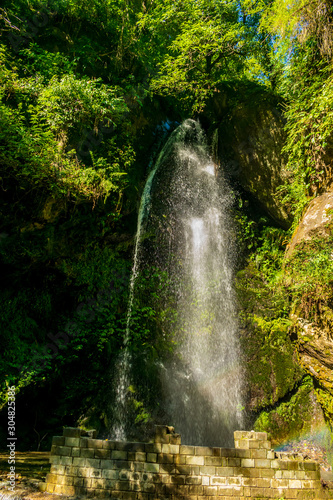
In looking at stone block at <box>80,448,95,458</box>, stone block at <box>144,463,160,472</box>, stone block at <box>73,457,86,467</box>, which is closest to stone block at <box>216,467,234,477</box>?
stone block at <box>144,463,160,472</box>

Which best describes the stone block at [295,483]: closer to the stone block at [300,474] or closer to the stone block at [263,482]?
the stone block at [300,474]

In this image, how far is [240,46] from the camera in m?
11.6

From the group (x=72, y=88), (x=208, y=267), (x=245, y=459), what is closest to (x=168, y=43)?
(x=72, y=88)

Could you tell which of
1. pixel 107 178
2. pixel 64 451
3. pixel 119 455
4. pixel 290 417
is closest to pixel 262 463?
pixel 119 455

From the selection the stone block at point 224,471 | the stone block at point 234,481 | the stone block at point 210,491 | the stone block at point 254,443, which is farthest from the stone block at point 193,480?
the stone block at point 254,443

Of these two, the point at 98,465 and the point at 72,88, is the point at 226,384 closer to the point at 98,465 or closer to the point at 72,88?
the point at 98,465

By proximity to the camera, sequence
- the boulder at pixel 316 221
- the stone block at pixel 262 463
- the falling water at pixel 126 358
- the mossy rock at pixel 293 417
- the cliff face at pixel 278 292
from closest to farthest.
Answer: the stone block at pixel 262 463 → the cliff face at pixel 278 292 → the boulder at pixel 316 221 → the falling water at pixel 126 358 → the mossy rock at pixel 293 417

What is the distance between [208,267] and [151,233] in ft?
6.94

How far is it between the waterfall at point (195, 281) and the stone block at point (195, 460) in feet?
13.3

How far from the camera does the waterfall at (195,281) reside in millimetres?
8875

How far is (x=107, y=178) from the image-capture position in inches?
360

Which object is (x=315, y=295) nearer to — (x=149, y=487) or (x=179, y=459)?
(x=179, y=459)

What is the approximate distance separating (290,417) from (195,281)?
4553 millimetres

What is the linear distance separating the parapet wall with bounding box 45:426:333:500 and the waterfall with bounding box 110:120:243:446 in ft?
12.3
